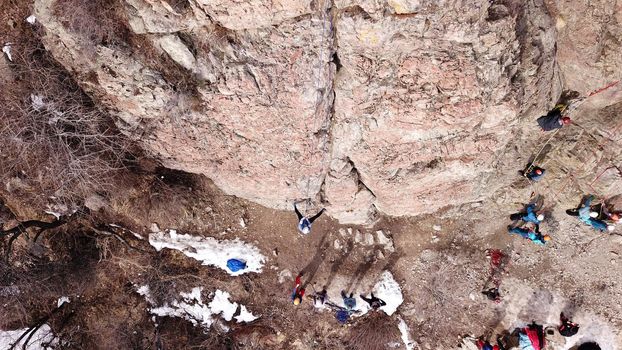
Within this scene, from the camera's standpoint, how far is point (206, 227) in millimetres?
10641

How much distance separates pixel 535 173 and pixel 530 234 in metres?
1.70

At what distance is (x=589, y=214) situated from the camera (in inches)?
392

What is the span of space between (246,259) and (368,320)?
12.3 ft

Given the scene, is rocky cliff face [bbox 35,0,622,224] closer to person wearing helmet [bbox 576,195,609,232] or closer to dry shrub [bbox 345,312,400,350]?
person wearing helmet [bbox 576,195,609,232]

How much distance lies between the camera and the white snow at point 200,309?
10891mm

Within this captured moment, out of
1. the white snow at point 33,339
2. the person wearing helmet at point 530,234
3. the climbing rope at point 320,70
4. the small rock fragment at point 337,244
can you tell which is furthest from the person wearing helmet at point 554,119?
the white snow at point 33,339

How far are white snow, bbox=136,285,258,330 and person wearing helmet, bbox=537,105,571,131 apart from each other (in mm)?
8577

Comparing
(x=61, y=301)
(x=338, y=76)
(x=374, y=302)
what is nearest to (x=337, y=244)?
(x=374, y=302)

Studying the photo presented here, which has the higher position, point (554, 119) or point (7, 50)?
point (7, 50)

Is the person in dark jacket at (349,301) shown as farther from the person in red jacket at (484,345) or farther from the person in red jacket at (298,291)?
the person in red jacket at (484,345)

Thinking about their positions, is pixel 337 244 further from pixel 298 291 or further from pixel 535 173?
pixel 535 173

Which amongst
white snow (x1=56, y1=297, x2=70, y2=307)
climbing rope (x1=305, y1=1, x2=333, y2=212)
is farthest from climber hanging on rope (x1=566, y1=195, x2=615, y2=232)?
white snow (x1=56, y1=297, x2=70, y2=307)

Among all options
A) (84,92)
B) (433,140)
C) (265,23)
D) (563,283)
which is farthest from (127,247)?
(563,283)

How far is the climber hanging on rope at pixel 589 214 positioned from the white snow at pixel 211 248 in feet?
26.9
